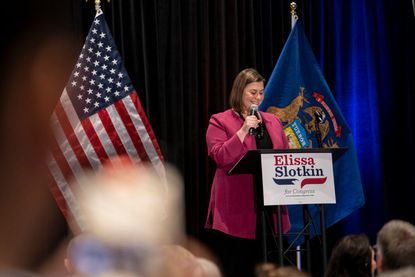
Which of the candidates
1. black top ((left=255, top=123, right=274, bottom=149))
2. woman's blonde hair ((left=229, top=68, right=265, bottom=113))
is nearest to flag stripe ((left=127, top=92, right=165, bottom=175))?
woman's blonde hair ((left=229, top=68, right=265, bottom=113))

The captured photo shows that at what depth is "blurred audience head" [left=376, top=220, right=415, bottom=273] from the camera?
8.21 ft

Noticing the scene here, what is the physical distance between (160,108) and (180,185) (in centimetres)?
72

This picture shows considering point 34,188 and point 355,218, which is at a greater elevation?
point 34,188

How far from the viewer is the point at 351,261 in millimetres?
2996

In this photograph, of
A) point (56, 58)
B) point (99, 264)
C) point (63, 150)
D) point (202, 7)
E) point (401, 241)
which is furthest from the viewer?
point (202, 7)

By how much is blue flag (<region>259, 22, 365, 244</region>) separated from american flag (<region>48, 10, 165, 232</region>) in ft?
3.88

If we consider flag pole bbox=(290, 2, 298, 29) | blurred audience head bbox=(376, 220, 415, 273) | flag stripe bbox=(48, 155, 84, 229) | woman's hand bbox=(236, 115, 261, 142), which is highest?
flag pole bbox=(290, 2, 298, 29)

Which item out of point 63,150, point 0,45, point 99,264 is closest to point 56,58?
point 0,45

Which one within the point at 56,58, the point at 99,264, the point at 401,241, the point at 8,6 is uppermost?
the point at 8,6

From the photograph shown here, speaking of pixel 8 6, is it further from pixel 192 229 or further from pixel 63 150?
pixel 192 229

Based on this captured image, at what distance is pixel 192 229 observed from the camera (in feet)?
20.8

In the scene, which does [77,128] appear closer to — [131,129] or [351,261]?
[131,129]

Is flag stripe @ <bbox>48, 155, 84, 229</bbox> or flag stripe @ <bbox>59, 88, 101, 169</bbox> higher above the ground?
flag stripe @ <bbox>59, 88, 101, 169</bbox>

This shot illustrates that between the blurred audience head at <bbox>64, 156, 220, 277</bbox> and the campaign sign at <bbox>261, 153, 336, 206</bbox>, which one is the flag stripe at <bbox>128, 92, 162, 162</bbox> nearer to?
the campaign sign at <bbox>261, 153, 336, 206</bbox>
